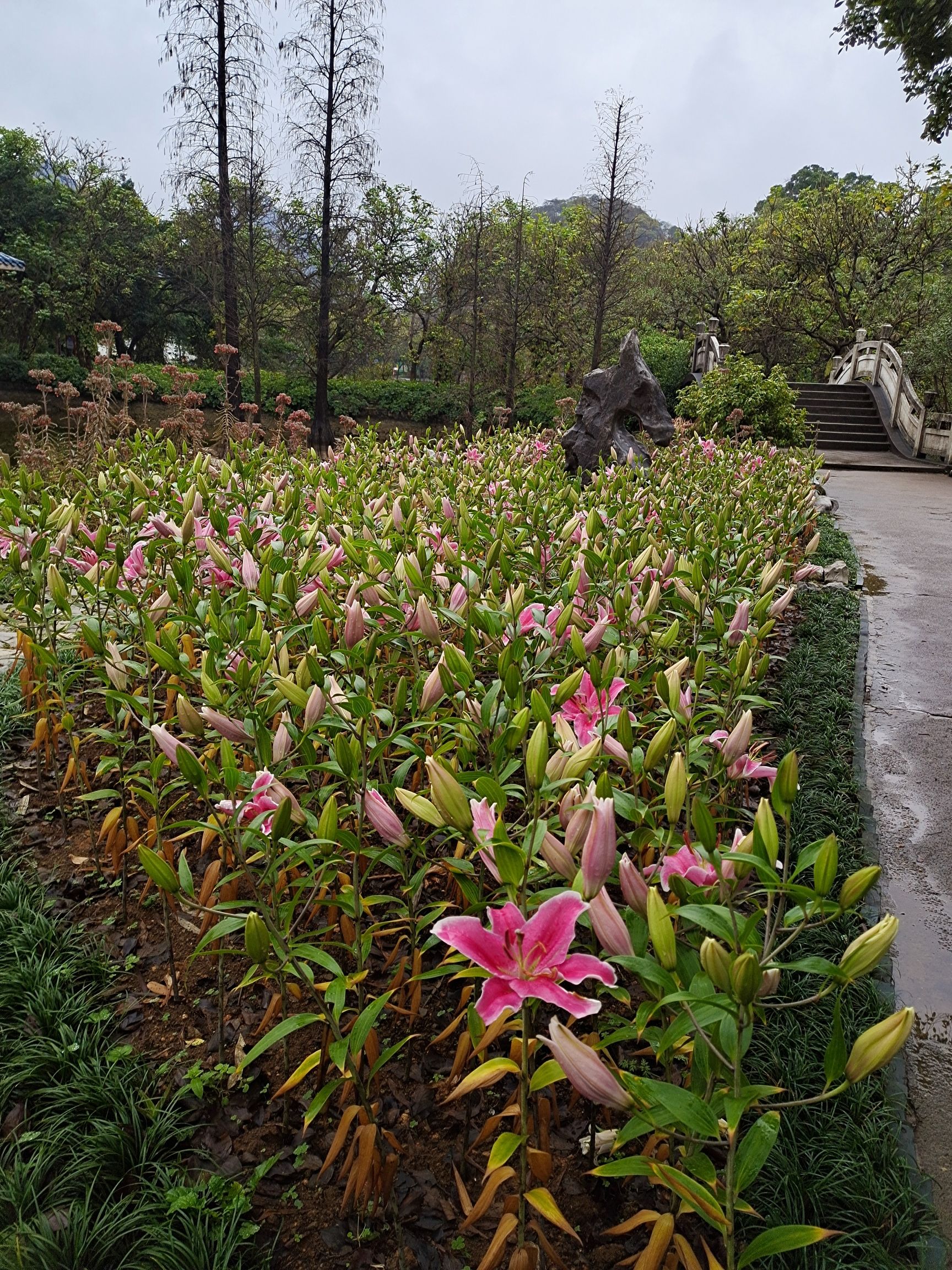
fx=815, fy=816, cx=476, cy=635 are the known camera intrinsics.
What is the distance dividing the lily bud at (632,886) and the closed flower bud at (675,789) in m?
0.15

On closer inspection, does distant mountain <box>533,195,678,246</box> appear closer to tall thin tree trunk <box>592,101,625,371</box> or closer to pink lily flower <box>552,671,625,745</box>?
tall thin tree trunk <box>592,101,625,371</box>

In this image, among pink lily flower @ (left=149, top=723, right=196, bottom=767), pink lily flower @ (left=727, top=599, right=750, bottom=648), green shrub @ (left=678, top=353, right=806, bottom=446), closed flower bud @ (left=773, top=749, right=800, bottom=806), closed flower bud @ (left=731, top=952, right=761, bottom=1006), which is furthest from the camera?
green shrub @ (left=678, top=353, right=806, bottom=446)

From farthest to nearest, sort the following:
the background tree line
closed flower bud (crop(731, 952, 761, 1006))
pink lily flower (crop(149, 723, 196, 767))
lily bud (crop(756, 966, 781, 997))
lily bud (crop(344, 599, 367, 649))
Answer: the background tree line, lily bud (crop(344, 599, 367, 649)), pink lily flower (crop(149, 723, 196, 767)), lily bud (crop(756, 966, 781, 997)), closed flower bud (crop(731, 952, 761, 1006))

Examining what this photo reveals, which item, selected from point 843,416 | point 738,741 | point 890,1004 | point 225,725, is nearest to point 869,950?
point 738,741

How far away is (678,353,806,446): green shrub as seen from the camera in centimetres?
1205

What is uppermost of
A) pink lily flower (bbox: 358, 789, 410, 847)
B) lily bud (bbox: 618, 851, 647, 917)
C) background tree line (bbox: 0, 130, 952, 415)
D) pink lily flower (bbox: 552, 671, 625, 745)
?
background tree line (bbox: 0, 130, 952, 415)

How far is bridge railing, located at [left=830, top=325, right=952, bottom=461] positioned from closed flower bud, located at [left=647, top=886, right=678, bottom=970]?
55.1 ft

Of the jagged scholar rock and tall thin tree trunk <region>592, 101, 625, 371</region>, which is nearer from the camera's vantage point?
the jagged scholar rock

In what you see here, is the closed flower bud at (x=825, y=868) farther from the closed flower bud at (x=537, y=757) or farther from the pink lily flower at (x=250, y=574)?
the pink lily flower at (x=250, y=574)

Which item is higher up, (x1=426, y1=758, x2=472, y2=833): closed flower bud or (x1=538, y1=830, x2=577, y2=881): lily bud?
(x1=426, y1=758, x2=472, y2=833): closed flower bud

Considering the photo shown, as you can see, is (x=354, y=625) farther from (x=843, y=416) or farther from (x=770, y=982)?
(x=843, y=416)

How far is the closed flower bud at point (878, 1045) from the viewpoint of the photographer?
2.78 feet

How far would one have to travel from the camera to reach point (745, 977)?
852 mm

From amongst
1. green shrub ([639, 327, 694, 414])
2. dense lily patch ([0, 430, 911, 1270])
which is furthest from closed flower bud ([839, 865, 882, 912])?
green shrub ([639, 327, 694, 414])
